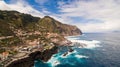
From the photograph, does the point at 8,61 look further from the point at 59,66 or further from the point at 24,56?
the point at 59,66

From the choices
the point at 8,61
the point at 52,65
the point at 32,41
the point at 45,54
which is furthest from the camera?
the point at 32,41

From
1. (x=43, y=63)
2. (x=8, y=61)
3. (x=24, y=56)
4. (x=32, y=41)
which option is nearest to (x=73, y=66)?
(x=43, y=63)

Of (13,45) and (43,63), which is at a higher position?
(13,45)

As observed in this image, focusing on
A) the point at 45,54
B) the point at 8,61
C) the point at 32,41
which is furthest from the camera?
the point at 32,41

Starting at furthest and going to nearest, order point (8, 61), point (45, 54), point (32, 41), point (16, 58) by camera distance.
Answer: point (32, 41), point (45, 54), point (16, 58), point (8, 61)

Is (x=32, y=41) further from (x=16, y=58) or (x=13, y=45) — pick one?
(x=16, y=58)

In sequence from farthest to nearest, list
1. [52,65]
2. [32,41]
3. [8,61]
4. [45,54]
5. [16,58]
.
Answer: [32,41]
[45,54]
[52,65]
[16,58]
[8,61]

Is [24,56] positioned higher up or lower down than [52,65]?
higher up

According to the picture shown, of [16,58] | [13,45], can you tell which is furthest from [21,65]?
[13,45]

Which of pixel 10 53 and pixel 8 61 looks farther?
pixel 10 53
